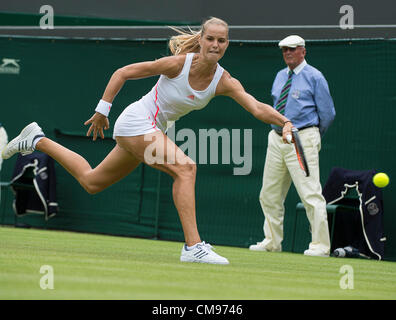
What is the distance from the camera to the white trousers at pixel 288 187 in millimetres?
8359

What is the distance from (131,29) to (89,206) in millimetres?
2798

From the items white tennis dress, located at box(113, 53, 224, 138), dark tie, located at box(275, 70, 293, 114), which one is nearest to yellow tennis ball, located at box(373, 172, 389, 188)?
dark tie, located at box(275, 70, 293, 114)

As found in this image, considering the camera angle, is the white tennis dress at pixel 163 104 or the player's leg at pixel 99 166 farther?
the player's leg at pixel 99 166

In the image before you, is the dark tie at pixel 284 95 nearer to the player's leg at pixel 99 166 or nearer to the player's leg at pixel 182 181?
the player's leg at pixel 99 166

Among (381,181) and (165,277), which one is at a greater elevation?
(381,181)

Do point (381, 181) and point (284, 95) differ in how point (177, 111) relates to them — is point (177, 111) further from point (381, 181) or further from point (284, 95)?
point (381, 181)

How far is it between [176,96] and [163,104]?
0.15 meters

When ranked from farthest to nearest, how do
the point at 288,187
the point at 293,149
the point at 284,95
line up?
1. the point at 288,187
2. the point at 284,95
3. the point at 293,149

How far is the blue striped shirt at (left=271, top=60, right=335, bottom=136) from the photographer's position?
8.48 m

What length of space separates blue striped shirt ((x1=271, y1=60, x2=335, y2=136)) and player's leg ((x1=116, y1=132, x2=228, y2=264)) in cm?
285

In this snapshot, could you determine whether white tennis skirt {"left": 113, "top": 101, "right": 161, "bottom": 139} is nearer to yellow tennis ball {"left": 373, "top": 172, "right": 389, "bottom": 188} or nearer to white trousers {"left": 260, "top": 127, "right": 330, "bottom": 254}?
white trousers {"left": 260, "top": 127, "right": 330, "bottom": 254}

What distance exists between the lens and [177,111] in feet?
20.7

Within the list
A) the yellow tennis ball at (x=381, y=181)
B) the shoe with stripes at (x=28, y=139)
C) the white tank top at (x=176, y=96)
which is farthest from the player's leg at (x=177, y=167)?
the yellow tennis ball at (x=381, y=181)

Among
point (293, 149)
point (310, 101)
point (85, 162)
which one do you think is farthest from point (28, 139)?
point (310, 101)
